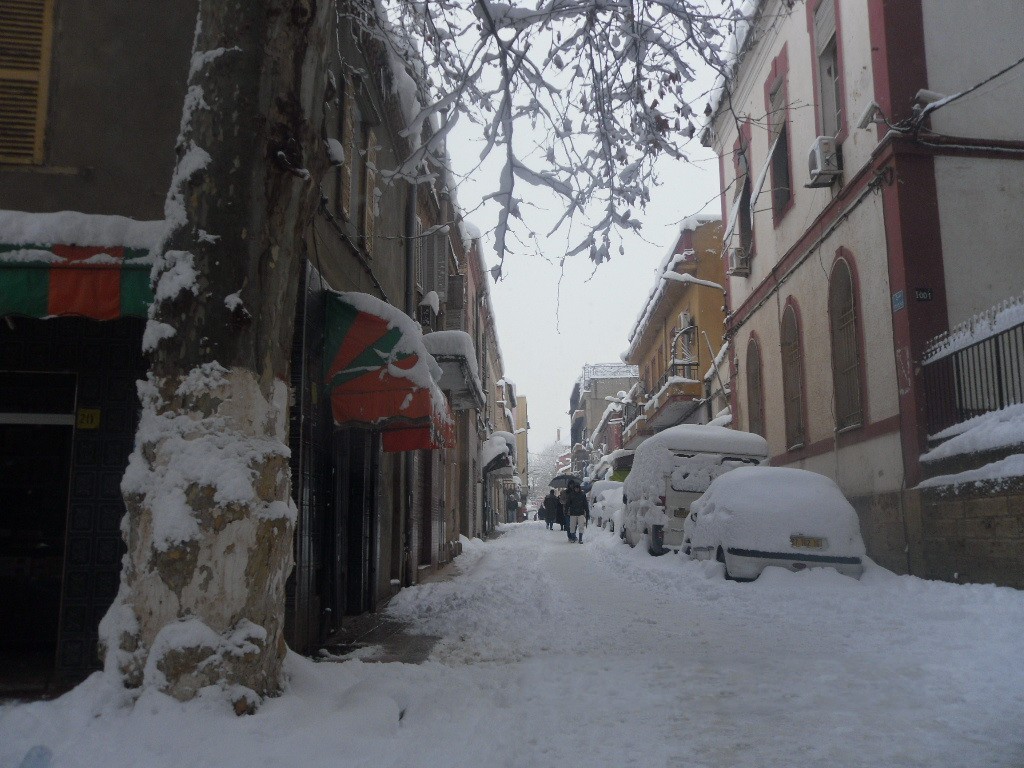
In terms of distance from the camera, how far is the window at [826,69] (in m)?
15.7

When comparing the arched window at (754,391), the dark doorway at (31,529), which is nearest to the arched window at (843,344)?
the arched window at (754,391)

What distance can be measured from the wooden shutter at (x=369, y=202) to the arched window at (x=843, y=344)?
319 inches

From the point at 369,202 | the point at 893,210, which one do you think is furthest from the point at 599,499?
the point at 369,202

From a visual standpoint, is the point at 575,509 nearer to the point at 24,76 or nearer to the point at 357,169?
the point at 357,169

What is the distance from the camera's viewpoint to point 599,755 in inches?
162

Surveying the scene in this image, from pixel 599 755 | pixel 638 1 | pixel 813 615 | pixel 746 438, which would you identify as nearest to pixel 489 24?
pixel 638 1

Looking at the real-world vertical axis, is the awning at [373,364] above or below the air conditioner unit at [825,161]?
below

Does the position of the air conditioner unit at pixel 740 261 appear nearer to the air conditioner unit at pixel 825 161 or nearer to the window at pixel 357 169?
the air conditioner unit at pixel 825 161

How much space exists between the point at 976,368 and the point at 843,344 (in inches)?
191

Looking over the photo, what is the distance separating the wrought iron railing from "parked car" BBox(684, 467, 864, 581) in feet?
5.80

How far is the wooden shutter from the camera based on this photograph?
10.5m

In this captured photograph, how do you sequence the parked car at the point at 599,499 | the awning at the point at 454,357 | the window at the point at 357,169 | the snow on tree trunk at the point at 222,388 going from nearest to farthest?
the snow on tree trunk at the point at 222,388 → the window at the point at 357,169 → the awning at the point at 454,357 → the parked car at the point at 599,499

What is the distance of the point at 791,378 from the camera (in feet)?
60.7

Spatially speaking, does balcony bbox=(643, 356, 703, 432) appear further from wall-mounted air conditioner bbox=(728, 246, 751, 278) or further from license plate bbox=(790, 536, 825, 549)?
license plate bbox=(790, 536, 825, 549)
